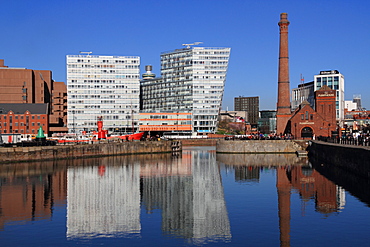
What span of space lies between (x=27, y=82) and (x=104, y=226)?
15564 cm

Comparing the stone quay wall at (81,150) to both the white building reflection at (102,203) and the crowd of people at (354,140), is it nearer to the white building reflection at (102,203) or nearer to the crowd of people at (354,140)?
the white building reflection at (102,203)

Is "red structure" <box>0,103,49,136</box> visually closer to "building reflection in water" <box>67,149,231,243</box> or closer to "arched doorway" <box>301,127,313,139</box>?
"arched doorway" <box>301,127,313,139</box>

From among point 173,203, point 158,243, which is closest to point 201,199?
point 173,203

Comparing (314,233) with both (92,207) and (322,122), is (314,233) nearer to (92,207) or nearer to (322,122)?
(92,207)

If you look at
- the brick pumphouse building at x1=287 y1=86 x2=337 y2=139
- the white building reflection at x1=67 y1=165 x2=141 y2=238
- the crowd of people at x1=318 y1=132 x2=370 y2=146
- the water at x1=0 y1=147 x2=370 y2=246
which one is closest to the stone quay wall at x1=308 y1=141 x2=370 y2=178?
the water at x1=0 y1=147 x2=370 y2=246

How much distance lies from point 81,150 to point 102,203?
2303 inches

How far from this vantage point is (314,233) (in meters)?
33.7

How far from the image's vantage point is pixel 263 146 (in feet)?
368

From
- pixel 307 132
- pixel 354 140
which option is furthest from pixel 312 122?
pixel 354 140

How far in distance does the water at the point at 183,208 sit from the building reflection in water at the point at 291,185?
0.11 meters

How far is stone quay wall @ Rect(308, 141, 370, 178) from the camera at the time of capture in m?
55.9

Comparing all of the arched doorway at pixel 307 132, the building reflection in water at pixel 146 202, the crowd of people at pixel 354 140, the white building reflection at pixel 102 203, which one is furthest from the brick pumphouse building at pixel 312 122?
the white building reflection at pixel 102 203

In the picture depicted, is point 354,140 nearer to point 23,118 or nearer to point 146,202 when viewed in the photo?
point 146,202

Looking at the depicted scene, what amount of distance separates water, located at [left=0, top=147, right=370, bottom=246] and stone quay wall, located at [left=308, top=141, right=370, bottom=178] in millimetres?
1553
